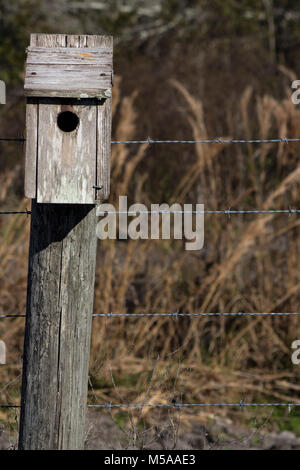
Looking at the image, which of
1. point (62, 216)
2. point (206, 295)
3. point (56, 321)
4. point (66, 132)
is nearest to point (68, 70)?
point (66, 132)

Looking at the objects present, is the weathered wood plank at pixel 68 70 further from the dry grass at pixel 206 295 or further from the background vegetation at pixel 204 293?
the dry grass at pixel 206 295

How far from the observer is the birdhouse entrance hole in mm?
1937

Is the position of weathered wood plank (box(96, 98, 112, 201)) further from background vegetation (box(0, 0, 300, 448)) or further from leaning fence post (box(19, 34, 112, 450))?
background vegetation (box(0, 0, 300, 448))

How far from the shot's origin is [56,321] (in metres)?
1.94

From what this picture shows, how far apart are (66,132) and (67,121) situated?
139 mm

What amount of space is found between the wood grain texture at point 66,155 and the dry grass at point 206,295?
58.6 inches

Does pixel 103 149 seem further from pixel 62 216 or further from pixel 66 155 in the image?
pixel 62 216

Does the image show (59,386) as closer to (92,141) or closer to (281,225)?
(92,141)

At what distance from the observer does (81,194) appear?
1.86m

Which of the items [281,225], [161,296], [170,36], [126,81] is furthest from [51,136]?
[170,36]

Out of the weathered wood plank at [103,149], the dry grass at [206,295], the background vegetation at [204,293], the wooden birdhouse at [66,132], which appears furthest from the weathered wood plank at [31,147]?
the dry grass at [206,295]

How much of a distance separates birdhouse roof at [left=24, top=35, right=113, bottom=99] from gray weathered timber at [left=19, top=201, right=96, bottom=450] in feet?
1.07

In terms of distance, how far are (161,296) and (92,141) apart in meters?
1.78

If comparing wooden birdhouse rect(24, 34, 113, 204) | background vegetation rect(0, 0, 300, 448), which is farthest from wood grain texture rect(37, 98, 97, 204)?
background vegetation rect(0, 0, 300, 448)
